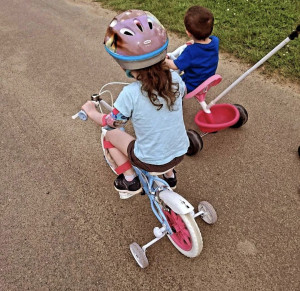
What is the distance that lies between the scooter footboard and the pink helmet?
876mm

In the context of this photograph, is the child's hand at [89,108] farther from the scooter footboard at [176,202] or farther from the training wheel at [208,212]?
the training wheel at [208,212]

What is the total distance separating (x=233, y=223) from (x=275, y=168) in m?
0.77

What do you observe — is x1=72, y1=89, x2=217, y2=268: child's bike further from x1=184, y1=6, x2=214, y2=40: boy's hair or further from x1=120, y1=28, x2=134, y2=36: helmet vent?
x1=184, y1=6, x2=214, y2=40: boy's hair

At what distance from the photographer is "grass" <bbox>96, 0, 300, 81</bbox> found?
4152 millimetres

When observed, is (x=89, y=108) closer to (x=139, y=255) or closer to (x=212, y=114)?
(x=139, y=255)

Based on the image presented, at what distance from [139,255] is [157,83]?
1.29m

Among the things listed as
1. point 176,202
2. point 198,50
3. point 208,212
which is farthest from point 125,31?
point 208,212

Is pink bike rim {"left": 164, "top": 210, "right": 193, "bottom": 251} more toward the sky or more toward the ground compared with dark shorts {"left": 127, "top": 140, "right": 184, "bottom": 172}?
more toward the ground

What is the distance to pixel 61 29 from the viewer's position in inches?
215

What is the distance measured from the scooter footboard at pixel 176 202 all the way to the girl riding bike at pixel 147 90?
0.73 ft

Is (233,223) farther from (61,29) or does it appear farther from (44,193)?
(61,29)

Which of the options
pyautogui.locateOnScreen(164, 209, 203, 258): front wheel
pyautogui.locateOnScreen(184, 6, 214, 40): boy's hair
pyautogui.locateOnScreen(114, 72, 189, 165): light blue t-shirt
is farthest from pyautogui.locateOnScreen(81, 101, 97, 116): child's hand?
pyautogui.locateOnScreen(184, 6, 214, 40): boy's hair

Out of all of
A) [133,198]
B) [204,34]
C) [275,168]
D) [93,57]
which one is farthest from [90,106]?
[93,57]

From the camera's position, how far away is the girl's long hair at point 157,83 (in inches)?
69.7
